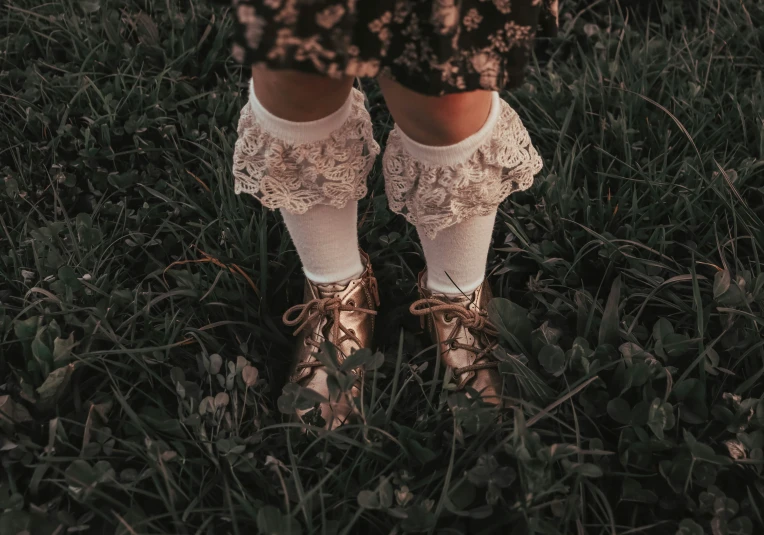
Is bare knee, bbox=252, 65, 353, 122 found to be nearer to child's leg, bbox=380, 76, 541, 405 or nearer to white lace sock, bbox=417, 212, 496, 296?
child's leg, bbox=380, 76, 541, 405

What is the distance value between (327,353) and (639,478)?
46 cm

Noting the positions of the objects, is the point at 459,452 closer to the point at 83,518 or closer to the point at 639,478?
the point at 639,478

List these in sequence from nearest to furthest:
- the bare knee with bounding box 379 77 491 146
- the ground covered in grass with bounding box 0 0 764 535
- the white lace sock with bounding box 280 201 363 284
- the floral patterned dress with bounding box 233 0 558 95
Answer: the floral patterned dress with bounding box 233 0 558 95 < the bare knee with bounding box 379 77 491 146 < the ground covered in grass with bounding box 0 0 764 535 < the white lace sock with bounding box 280 201 363 284

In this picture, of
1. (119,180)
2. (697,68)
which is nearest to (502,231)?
(697,68)

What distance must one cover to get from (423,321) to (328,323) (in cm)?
16

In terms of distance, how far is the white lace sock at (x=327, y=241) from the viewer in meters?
0.93

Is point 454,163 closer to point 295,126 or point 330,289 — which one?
point 295,126

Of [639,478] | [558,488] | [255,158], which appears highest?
[255,158]

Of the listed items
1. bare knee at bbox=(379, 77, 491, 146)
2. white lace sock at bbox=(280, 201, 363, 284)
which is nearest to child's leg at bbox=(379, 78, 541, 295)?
bare knee at bbox=(379, 77, 491, 146)

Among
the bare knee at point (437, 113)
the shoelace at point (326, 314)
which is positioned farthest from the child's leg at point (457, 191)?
the shoelace at point (326, 314)

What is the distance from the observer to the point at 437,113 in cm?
71

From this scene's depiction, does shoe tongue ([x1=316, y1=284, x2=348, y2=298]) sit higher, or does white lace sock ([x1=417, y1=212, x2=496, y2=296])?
white lace sock ([x1=417, y1=212, x2=496, y2=296])

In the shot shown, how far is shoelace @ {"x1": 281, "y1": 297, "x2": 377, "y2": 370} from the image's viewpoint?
1.00 m

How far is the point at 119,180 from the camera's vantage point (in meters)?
1.32
